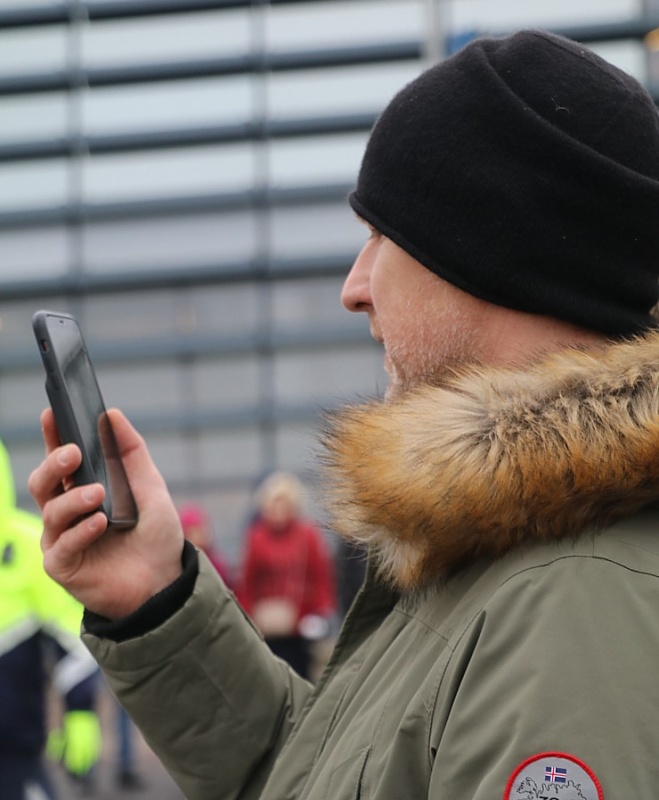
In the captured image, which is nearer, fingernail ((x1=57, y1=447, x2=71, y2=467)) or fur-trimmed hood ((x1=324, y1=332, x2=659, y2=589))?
fur-trimmed hood ((x1=324, y1=332, x2=659, y2=589))

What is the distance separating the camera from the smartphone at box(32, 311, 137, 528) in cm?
191

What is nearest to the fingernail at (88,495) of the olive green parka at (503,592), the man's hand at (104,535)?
the man's hand at (104,535)

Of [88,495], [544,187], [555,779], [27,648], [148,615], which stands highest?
[544,187]

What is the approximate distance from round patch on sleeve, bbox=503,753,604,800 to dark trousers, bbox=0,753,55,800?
3701mm

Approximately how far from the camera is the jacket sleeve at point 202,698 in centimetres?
196

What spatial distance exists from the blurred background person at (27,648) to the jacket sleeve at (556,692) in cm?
327

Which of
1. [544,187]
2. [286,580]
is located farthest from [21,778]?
[544,187]

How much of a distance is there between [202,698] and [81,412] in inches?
22.3

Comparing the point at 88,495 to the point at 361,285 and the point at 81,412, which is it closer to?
the point at 81,412

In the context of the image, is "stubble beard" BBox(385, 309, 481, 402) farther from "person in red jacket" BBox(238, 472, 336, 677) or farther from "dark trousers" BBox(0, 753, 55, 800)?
"person in red jacket" BBox(238, 472, 336, 677)

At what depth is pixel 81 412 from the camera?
198 centimetres

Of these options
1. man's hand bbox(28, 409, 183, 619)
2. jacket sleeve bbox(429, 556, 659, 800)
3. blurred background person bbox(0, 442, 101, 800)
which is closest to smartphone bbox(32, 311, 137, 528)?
man's hand bbox(28, 409, 183, 619)

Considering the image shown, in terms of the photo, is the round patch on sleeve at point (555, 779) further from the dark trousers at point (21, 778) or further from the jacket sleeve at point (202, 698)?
the dark trousers at point (21, 778)

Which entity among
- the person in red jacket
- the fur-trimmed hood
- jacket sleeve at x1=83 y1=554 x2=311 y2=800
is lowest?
the person in red jacket
